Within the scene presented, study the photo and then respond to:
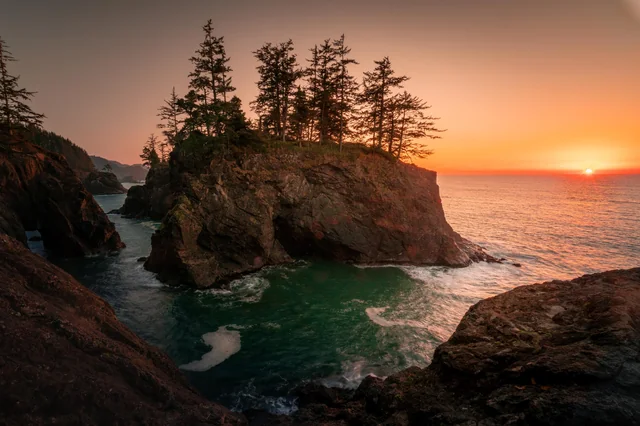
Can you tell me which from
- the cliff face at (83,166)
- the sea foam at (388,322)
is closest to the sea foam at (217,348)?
the sea foam at (388,322)

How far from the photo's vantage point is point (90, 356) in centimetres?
809

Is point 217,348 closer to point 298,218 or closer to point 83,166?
point 298,218

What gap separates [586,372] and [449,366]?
11.7ft

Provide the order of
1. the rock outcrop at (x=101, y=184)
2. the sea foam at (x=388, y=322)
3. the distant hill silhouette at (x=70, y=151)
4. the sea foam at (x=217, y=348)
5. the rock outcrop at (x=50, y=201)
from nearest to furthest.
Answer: the sea foam at (x=217, y=348) → the sea foam at (x=388, y=322) → the rock outcrop at (x=50, y=201) → the rock outcrop at (x=101, y=184) → the distant hill silhouette at (x=70, y=151)

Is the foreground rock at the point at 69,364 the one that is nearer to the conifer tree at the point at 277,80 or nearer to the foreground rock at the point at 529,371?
the foreground rock at the point at 529,371

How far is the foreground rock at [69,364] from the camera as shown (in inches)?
249

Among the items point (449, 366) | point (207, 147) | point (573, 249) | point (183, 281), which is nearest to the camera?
point (449, 366)

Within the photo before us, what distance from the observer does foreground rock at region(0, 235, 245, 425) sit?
632 cm

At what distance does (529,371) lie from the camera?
750cm

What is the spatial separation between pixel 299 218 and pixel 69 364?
25.3 metres

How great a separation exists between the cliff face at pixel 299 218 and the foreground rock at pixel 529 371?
59.9 feet

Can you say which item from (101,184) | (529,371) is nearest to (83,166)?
(101,184)

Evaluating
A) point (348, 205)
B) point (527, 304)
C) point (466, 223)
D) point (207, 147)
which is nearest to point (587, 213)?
point (466, 223)

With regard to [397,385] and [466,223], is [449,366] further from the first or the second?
[466,223]
